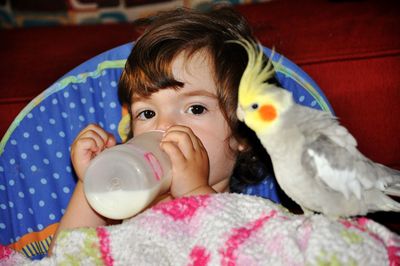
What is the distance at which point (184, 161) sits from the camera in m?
0.73

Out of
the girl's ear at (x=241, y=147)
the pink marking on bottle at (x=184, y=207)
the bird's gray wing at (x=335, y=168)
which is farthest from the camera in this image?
the girl's ear at (x=241, y=147)

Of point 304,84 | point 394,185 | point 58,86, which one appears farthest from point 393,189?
point 58,86

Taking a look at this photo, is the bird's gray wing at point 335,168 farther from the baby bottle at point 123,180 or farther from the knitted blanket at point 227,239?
the baby bottle at point 123,180

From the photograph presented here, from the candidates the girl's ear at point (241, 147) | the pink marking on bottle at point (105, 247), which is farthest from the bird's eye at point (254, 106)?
the girl's ear at point (241, 147)

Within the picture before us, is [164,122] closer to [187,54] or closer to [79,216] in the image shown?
[187,54]

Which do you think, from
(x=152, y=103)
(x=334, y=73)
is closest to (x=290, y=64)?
(x=334, y=73)

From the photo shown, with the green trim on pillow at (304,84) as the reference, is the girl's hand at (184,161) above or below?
below

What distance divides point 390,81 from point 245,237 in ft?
1.68

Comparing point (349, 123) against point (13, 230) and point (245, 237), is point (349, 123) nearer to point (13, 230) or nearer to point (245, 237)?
point (245, 237)

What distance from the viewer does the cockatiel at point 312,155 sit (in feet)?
1.77

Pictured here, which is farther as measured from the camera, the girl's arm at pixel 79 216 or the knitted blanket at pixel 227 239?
the girl's arm at pixel 79 216

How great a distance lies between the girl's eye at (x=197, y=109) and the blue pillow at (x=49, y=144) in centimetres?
17

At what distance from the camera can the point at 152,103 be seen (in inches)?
34.1

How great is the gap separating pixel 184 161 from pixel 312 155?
240 mm
